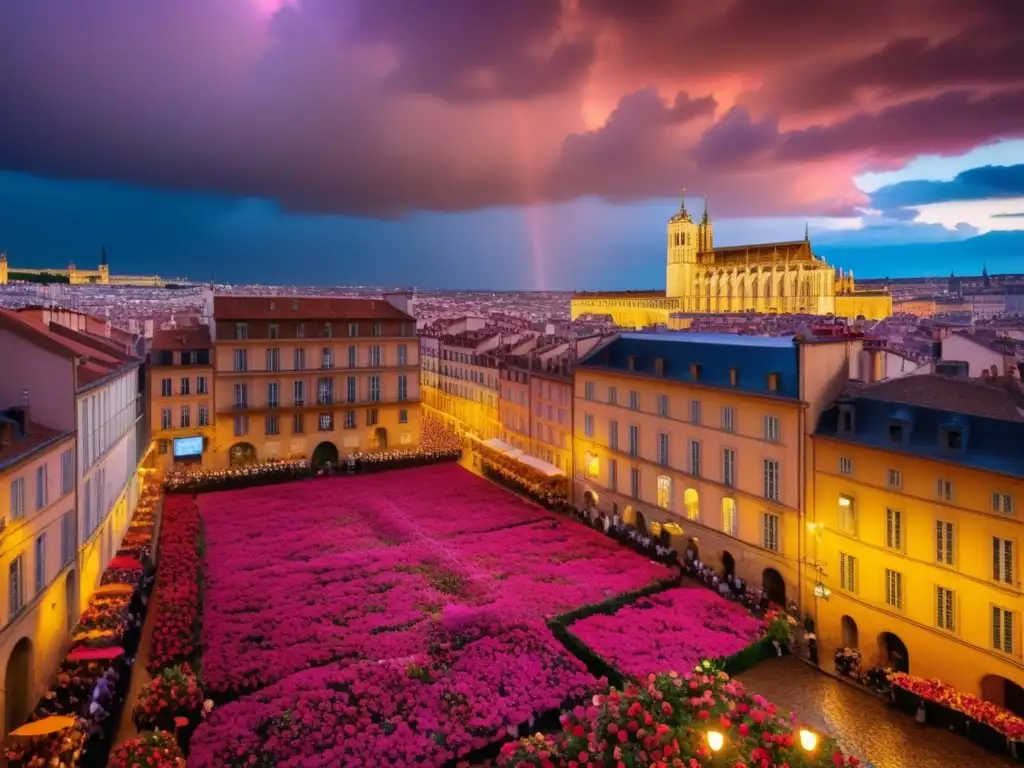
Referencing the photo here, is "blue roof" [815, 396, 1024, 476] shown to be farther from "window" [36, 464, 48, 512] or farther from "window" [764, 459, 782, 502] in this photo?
"window" [36, 464, 48, 512]

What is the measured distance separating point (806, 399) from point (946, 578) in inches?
366

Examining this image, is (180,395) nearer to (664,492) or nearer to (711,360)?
(664,492)

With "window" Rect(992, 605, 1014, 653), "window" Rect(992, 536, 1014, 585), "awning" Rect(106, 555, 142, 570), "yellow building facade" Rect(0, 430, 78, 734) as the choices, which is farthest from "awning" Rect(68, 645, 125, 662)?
"window" Rect(992, 536, 1014, 585)

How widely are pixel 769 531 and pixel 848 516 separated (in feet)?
15.3

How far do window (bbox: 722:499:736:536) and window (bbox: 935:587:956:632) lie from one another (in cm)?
1064

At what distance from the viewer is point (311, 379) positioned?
58844 mm

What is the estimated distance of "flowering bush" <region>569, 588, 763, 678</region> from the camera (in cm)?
2631

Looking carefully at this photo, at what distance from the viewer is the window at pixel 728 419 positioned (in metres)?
36.4

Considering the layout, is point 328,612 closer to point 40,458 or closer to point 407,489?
point 40,458

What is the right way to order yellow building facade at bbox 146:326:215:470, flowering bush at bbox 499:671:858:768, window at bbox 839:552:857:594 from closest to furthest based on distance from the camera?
flowering bush at bbox 499:671:858:768
window at bbox 839:552:857:594
yellow building facade at bbox 146:326:215:470

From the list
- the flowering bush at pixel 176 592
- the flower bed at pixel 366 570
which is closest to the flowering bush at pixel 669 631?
the flower bed at pixel 366 570

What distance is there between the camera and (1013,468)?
24.6m

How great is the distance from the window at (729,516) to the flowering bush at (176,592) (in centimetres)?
2528

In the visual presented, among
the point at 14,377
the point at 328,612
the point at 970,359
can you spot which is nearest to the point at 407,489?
the point at 328,612
